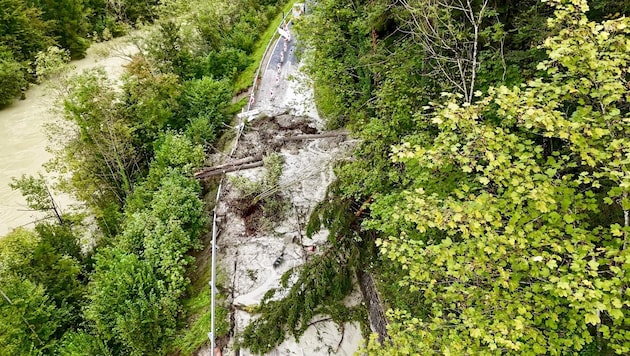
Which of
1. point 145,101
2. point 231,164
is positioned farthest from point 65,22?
point 231,164

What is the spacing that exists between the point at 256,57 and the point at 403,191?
83.6 ft

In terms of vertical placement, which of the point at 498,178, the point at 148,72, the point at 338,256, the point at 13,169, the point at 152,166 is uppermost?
the point at 498,178

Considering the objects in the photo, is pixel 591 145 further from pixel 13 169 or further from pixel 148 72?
pixel 13 169

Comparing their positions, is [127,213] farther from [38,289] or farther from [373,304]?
[373,304]

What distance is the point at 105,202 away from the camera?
18.4 meters

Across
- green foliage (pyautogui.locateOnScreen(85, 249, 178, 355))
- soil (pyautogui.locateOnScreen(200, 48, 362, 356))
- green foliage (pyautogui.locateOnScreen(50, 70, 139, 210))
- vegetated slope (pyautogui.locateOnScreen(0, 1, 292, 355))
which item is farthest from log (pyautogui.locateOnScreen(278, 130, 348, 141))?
green foliage (pyautogui.locateOnScreen(85, 249, 178, 355))

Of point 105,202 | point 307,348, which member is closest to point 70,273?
point 105,202

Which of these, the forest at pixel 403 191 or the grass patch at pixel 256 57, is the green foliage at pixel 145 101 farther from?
the grass patch at pixel 256 57

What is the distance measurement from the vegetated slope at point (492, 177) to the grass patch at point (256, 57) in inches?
467

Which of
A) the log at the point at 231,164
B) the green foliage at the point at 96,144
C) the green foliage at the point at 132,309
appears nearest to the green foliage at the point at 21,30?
the green foliage at the point at 96,144

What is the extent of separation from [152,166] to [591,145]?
55.2 ft

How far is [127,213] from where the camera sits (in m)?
16.2

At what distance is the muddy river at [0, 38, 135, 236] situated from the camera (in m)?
19.9

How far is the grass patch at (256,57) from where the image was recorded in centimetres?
2531
